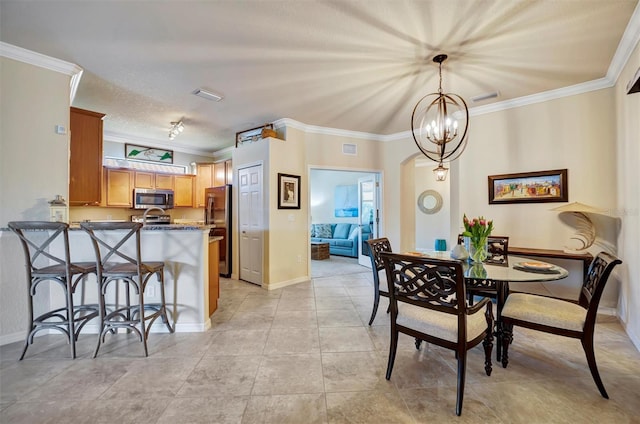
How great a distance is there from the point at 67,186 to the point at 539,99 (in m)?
5.53

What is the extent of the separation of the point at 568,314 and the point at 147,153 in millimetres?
6761

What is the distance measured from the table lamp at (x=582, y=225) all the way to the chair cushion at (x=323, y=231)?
5.33m

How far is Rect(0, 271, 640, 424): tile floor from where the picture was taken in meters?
1.59

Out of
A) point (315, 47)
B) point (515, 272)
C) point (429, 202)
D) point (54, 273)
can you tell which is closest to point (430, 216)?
point (429, 202)

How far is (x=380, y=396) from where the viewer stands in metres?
1.74

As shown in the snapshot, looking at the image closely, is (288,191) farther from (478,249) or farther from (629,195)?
(629,195)

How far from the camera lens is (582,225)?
316 centimetres

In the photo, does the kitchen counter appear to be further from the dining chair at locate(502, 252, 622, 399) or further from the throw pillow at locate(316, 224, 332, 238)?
the throw pillow at locate(316, 224, 332, 238)

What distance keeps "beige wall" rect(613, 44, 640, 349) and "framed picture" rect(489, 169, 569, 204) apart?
1.59 feet

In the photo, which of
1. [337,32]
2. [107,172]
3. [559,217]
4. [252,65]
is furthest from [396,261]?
[107,172]

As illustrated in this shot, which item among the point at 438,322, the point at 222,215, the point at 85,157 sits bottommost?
the point at 438,322

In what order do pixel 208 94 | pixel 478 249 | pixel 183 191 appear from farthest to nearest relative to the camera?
pixel 183 191 < pixel 208 94 < pixel 478 249

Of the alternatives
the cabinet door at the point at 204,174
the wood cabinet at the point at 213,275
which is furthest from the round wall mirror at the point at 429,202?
the wood cabinet at the point at 213,275

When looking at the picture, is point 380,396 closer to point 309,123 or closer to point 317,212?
point 309,123
